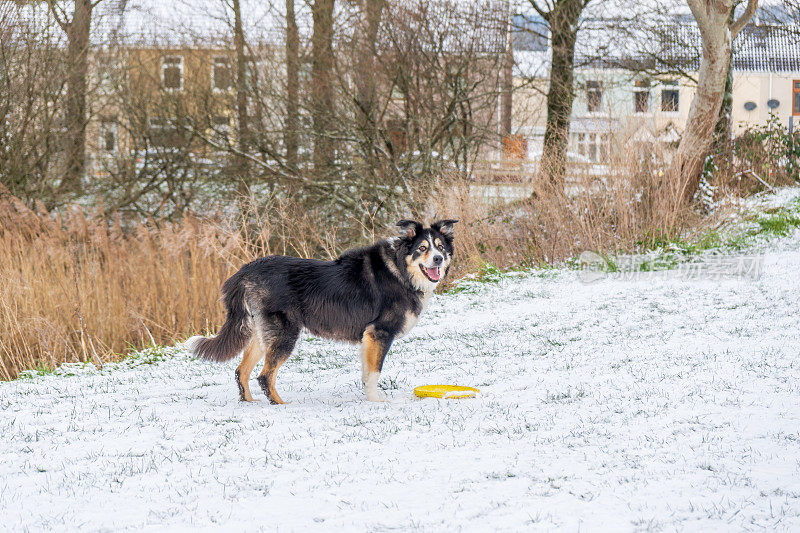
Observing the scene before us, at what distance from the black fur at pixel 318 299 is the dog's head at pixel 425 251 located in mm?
11

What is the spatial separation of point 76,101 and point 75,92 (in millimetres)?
172

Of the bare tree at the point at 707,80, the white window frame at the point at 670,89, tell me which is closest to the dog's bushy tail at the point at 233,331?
the bare tree at the point at 707,80

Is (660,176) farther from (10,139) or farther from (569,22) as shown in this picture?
(10,139)

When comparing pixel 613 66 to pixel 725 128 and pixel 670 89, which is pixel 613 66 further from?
pixel 670 89

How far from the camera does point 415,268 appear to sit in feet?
18.9

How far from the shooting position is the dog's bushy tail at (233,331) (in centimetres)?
A: 568

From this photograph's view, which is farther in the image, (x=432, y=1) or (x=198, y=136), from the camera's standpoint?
(x=198, y=136)

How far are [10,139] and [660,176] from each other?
11.0m

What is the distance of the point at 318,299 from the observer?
A: 569 centimetres

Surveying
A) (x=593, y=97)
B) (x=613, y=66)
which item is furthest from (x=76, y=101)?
(x=613, y=66)

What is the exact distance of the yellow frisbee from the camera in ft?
18.3

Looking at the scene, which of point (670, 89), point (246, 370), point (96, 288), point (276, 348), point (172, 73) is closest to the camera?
point (276, 348)

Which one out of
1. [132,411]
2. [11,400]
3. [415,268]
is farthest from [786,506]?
[11,400]

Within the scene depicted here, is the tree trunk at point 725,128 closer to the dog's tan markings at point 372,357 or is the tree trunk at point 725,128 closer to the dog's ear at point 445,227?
the dog's ear at point 445,227
